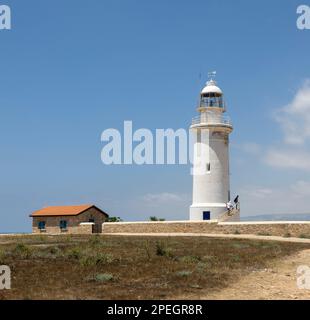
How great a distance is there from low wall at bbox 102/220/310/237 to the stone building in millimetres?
2815

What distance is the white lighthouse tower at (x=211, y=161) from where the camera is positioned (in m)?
41.8

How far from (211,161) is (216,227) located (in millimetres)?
7472

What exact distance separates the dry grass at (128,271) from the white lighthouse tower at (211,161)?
63.8ft

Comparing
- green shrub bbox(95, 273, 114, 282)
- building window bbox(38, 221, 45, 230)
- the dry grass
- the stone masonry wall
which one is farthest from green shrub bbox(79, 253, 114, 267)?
building window bbox(38, 221, 45, 230)

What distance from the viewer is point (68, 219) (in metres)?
45.0

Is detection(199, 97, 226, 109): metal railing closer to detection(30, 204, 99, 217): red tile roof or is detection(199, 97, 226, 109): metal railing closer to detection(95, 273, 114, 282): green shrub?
detection(30, 204, 99, 217): red tile roof

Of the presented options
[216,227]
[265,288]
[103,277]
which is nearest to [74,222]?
[216,227]

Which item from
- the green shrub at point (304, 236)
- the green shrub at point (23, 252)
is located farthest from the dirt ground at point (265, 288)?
the green shrub at point (304, 236)

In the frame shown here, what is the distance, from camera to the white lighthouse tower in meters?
41.8
